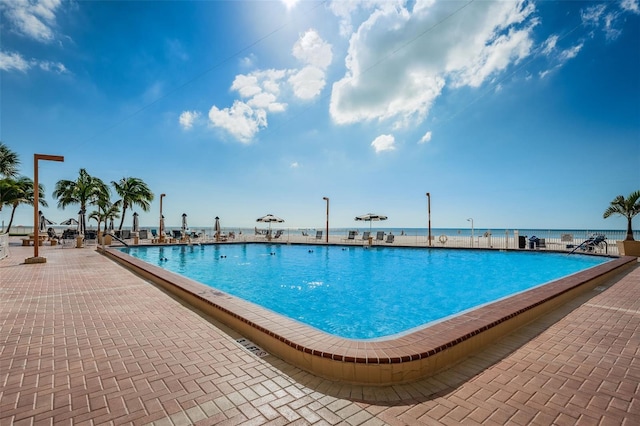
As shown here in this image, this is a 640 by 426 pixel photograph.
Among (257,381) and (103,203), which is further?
(103,203)

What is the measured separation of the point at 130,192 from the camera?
2155cm

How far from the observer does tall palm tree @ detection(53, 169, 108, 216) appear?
1905 cm

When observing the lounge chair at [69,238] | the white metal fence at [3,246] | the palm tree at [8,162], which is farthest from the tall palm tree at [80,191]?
the white metal fence at [3,246]

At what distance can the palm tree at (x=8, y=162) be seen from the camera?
16.2 meters

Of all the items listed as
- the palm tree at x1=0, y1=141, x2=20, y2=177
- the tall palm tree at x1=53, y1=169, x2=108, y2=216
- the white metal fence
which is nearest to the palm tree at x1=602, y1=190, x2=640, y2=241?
the white metal fence

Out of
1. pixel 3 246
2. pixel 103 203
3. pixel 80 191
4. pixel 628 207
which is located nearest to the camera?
pixel 3 246

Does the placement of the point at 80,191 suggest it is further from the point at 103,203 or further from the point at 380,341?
the point at 380,341

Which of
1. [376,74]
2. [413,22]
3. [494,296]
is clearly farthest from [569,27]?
[494,296]

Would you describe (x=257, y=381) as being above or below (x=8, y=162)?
below

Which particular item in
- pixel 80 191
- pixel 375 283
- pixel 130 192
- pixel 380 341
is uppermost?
pixel 130 192

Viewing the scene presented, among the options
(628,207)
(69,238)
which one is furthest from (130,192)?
(628,207)

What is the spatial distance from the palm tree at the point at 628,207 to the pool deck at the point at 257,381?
44.8 feet

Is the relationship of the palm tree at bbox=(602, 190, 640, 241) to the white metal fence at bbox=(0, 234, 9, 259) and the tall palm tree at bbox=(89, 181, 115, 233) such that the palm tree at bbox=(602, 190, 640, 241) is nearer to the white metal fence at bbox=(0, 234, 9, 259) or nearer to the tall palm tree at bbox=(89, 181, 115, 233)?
the white metal fence at bbox=(0, 234, 9, 259)

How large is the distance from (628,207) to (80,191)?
104ft
